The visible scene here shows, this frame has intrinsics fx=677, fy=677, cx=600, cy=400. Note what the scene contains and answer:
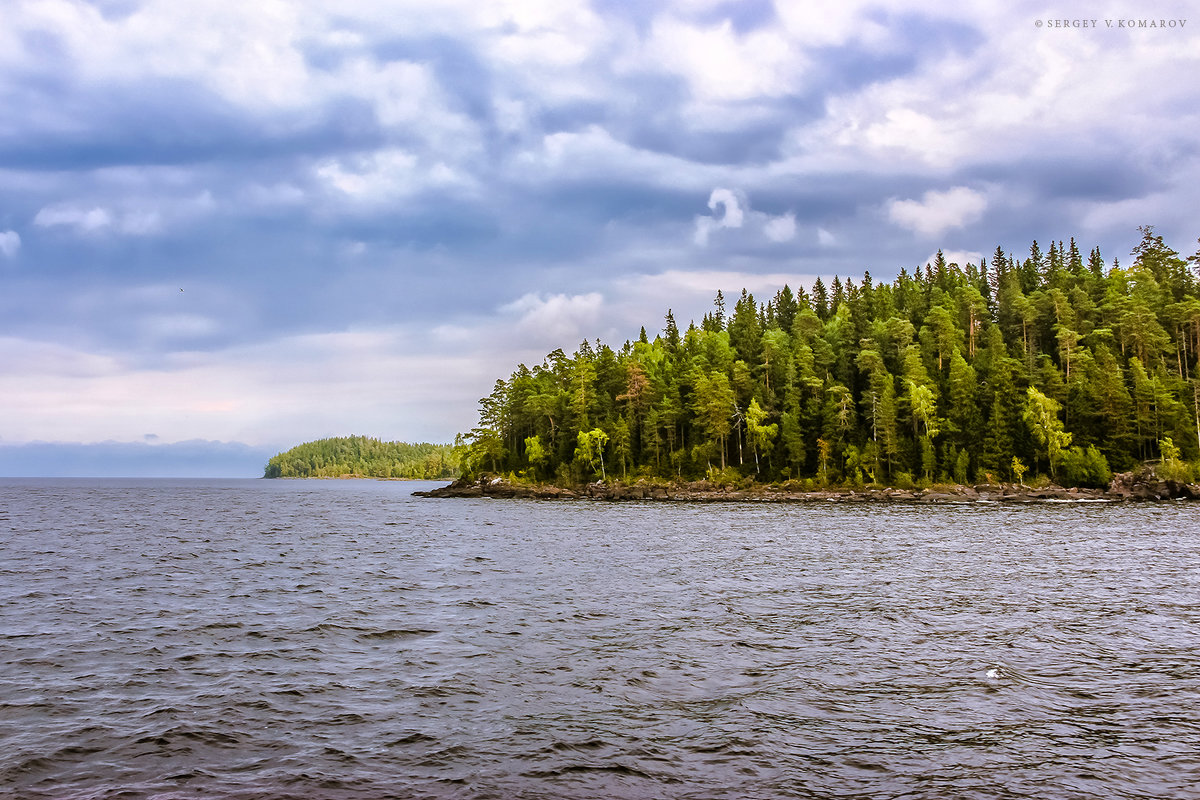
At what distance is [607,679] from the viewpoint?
1752cm

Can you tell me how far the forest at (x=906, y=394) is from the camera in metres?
109

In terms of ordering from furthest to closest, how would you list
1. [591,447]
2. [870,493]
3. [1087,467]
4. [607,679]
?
1. [591,447]
2. [870,493]
3. [1087,467]
4. [607,679]

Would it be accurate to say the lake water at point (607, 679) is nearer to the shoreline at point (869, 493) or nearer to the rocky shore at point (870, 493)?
the shoreline at point (869, 493)

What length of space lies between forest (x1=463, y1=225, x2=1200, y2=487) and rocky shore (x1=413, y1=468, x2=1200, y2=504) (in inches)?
118

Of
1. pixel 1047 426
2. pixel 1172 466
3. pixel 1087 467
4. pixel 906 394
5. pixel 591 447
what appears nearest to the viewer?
pixel 1172 466

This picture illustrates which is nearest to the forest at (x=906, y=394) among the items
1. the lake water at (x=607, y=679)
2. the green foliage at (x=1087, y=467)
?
the green foliage at (x=1087, y=467)

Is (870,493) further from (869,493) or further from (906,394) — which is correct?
(906,394)

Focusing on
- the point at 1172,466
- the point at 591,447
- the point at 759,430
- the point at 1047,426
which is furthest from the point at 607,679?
the point at 591,447

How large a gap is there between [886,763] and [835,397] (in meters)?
121

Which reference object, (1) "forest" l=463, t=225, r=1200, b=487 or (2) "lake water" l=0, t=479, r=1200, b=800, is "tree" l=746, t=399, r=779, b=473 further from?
(2) "lake water" l=0, t=479, r=1200, b=800

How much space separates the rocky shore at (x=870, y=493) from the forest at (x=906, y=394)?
9.84 feet

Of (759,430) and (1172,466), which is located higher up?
(759,430)

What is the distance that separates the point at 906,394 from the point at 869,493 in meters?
24.1

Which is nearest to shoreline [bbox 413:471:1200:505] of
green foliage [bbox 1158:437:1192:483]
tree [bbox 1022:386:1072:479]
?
green foliage [bbox 1158:437:1192:483]
